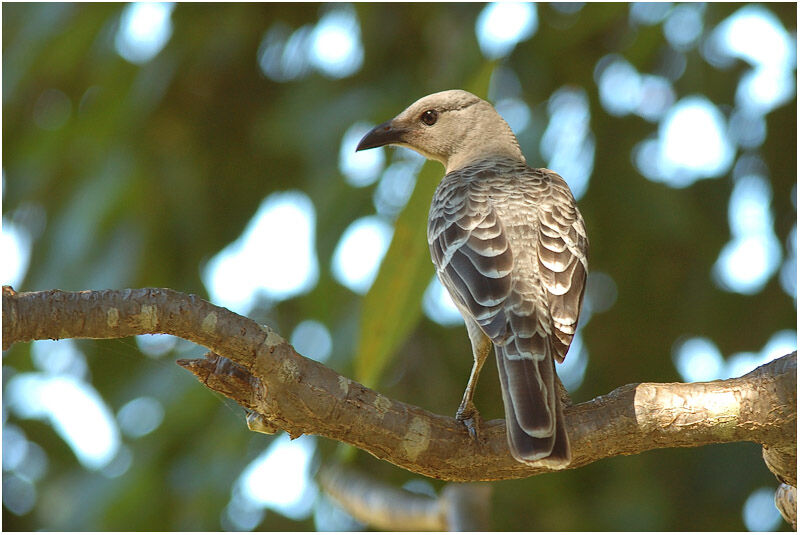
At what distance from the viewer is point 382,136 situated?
451cm

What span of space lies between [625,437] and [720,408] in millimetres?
282

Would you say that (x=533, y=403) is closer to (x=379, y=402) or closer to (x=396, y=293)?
(x=379, y=402)

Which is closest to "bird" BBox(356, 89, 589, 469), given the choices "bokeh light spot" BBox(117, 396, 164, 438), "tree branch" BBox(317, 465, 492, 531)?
"tree branch" BBox(317, 465, 492, 531)

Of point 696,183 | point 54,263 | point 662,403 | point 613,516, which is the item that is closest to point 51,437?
point 54,263

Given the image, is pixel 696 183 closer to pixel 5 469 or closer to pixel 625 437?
pixel 625 437

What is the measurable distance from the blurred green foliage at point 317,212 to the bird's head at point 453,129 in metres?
0.22

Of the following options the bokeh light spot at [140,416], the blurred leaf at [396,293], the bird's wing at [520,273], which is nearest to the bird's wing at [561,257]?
the bird's wing at [520,273]

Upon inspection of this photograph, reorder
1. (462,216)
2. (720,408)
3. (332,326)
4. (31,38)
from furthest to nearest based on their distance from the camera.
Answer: (31,38), (332,326), (462,216), (720,408)

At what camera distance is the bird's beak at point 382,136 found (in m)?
4.48

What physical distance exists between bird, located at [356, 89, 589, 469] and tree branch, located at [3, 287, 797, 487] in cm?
13

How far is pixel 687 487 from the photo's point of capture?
5.47 metres

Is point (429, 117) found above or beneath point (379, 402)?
above

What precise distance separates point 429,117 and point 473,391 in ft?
5.96

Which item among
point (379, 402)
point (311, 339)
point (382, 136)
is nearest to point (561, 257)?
point (379, 402)
